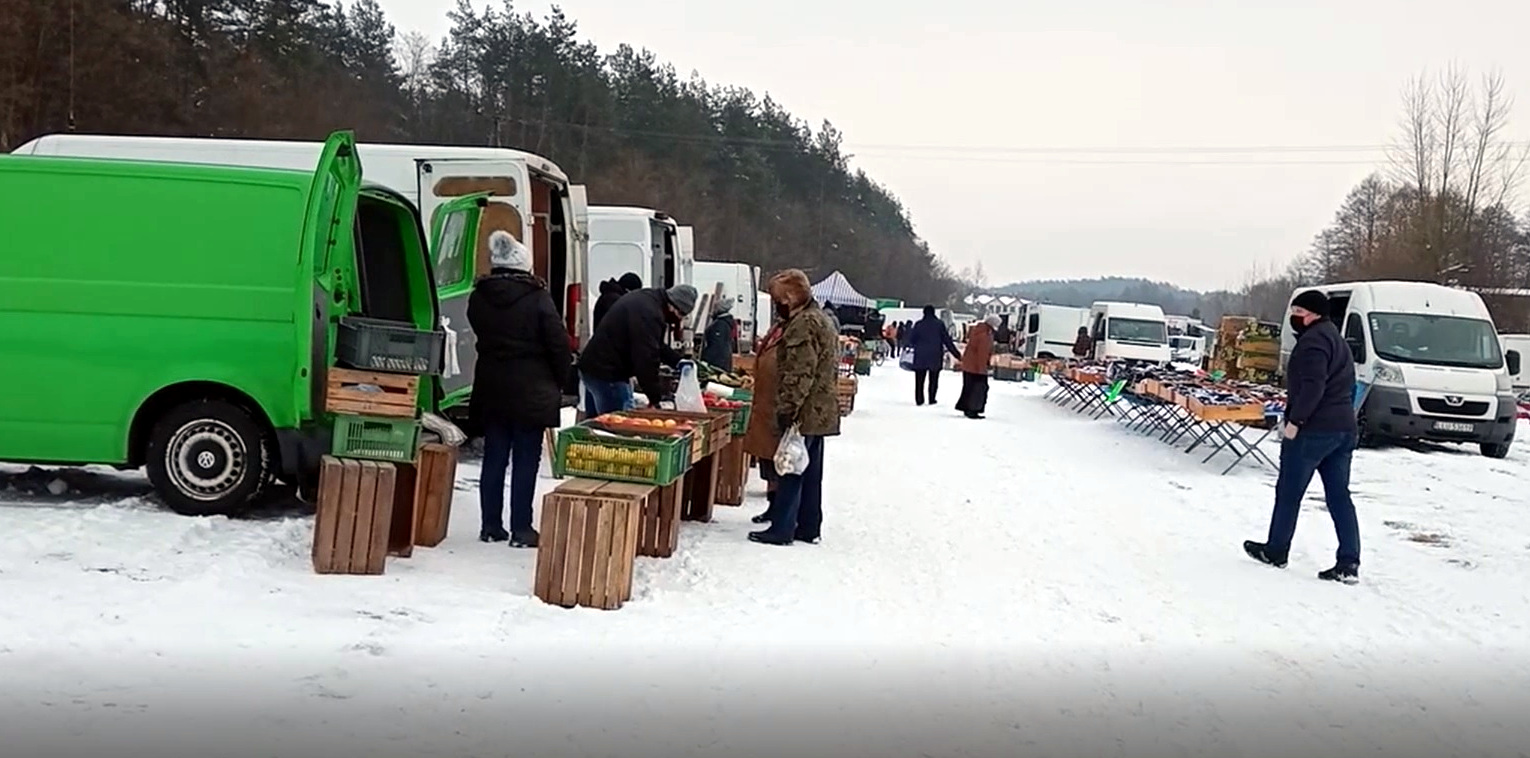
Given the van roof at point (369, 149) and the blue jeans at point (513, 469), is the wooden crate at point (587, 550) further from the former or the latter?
the van roof at point (369, 149)

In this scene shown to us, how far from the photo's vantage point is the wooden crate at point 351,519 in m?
6.07

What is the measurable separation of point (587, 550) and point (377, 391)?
1577mm

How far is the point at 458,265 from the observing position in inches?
402

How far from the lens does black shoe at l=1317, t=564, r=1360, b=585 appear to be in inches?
297

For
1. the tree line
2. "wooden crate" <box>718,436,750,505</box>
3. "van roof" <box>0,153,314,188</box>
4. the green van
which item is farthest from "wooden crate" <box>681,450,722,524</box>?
the tree line

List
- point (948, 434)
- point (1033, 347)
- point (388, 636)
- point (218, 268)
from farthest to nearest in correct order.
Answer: point (1033, 347) → point (948, 434) → point (218, 268) → point (388, 636)

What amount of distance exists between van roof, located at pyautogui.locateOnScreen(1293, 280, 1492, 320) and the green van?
14969mm

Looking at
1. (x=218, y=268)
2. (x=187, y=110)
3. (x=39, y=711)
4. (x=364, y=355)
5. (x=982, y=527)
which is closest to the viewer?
(x=39, y=711)

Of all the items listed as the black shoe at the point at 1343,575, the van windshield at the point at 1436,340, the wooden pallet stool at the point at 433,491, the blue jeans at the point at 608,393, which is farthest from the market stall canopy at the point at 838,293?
the wooden pallet stool at the point at 433,491

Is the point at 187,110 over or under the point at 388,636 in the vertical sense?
over

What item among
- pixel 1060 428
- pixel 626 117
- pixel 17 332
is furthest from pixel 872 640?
pixel 626 117

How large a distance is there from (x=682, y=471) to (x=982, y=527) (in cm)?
307

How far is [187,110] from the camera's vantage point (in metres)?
31.3

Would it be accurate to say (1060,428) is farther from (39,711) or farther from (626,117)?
(626,117)
